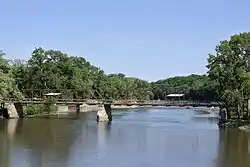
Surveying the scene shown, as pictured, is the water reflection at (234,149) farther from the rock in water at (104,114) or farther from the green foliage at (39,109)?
the green foliage at (39,109)

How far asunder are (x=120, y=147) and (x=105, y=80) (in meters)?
96.4

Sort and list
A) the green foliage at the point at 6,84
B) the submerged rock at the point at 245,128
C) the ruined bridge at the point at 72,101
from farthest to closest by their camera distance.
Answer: the ruined bridge at the point at 72,101, the green foliage at the point at 6,84, the submerged rock at the point at 245,128

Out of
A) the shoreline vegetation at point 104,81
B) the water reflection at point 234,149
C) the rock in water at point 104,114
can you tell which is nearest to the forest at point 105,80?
the shoreline vegetation at point 104,81

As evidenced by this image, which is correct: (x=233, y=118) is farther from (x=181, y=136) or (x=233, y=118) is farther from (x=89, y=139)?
(x=89, y=139)

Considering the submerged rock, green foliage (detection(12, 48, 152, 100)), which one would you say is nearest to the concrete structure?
the submerged rock

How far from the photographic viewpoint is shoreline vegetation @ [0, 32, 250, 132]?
66188mm

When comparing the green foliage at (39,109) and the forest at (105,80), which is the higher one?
the forest at (105,80)

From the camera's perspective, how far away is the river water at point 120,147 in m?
36.1

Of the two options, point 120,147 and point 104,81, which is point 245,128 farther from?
point 104,81

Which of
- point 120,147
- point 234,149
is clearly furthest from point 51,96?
point 234,149

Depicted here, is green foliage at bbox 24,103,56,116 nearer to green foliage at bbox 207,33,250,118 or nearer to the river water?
the river water

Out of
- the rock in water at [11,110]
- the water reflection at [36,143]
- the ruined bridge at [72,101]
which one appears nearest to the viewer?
the water reflection at [36,143]

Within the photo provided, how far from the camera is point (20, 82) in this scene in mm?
103500

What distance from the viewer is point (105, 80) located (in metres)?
141
